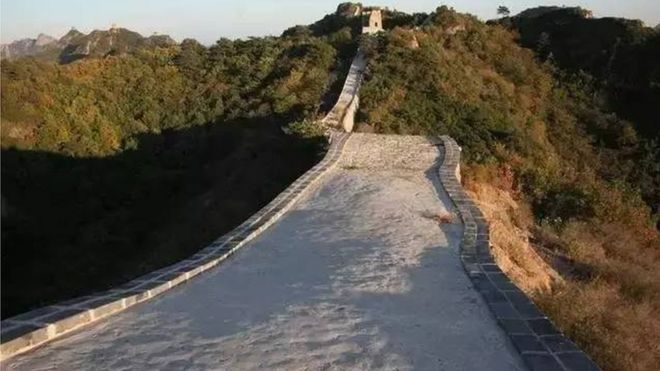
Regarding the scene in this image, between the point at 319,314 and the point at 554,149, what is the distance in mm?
14027

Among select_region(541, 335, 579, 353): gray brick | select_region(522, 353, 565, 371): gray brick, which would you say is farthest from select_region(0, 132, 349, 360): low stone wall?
select_region(541, 335, 579, 353): gray brick

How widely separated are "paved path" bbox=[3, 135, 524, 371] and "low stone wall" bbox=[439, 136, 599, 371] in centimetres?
10

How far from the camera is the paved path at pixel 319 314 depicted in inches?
159

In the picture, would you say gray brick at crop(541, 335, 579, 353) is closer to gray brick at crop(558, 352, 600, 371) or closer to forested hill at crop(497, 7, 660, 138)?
gray brick at crop(558, 352, 600, 371)

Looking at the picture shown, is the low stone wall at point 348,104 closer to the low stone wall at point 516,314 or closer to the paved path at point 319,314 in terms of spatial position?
the paved path at point 319,314

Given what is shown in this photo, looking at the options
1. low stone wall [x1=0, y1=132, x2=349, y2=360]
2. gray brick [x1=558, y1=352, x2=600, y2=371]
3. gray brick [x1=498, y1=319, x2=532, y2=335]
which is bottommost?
gray brick [x1=558, y1=352, x2=600, y2=371]

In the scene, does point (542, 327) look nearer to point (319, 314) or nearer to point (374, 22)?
point (319, 314)

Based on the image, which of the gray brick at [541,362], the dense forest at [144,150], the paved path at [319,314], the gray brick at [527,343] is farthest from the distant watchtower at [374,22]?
the gray brick at [541,362]

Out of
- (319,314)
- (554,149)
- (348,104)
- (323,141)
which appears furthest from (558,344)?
(554,149)

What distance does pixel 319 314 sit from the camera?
4.86m

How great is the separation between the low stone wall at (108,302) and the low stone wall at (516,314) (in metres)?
2.62

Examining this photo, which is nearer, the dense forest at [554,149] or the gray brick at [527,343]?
the gray brick at [527,343]

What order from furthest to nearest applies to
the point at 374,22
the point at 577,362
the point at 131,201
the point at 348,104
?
the point at 374,22 → the point at 131,201 → the point at 348,104 → the point at 577,362

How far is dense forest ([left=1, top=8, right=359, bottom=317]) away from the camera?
45.6ft
